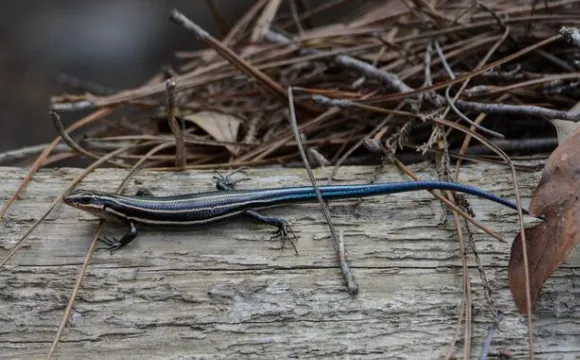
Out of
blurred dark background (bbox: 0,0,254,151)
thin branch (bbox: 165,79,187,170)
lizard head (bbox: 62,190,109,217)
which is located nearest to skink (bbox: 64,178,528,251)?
lizard head (bbox: 62,190,109,217)

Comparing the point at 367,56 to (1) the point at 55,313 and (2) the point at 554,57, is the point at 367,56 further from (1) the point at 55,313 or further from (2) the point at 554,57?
(1) the point at 55,313

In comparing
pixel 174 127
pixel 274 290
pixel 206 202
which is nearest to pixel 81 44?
pixel 174 127

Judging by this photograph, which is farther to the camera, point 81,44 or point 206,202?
point 81,44

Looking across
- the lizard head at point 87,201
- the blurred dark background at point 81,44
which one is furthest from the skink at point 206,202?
the blurred dark background at point 81,44

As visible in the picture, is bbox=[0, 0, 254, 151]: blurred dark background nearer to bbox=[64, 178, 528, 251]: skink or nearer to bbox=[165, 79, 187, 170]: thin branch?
bbox=[165, 79, 187, 170]: thin branch

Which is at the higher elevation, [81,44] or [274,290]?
[81,44]

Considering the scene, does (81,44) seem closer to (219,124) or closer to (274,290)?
(219,124)

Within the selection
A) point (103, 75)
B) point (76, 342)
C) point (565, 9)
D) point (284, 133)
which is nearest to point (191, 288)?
point (76, 342)
